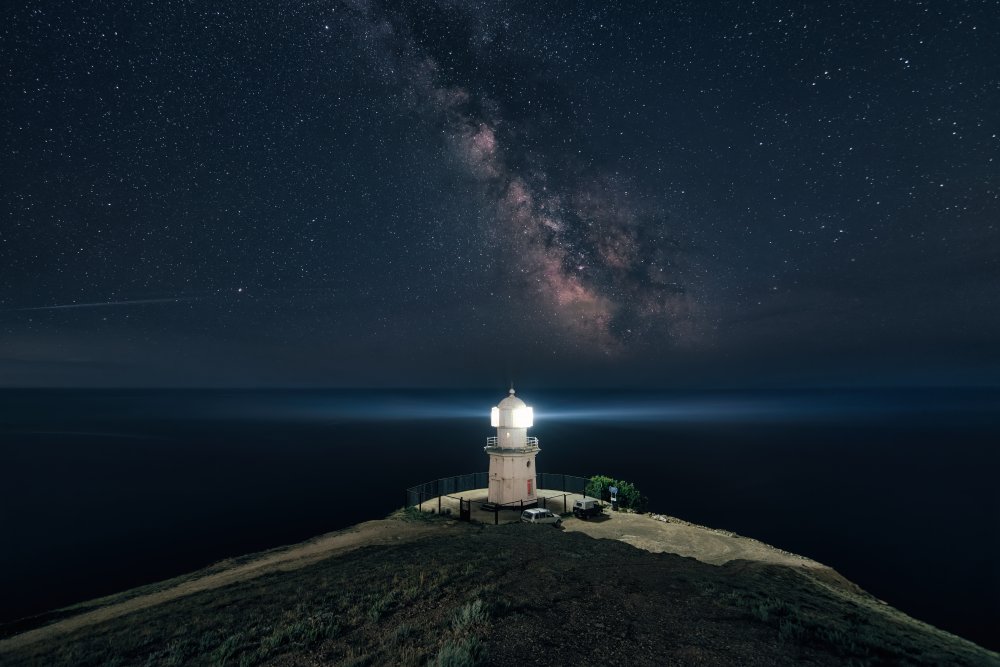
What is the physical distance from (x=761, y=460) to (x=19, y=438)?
482 ft

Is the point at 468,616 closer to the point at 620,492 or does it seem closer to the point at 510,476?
the point at 510,476

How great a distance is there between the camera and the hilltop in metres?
10.3

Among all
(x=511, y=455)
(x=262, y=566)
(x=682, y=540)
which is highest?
(x=511, y=455)

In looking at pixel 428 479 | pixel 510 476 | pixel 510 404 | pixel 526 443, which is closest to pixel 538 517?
pixel 510 476

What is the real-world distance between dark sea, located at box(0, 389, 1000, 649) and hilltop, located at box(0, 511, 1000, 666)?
19.0 metres

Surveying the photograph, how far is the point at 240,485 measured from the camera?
60625 mm

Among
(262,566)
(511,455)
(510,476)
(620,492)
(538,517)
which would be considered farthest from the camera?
(620,492)

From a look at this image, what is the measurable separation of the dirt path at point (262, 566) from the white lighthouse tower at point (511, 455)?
474 cm

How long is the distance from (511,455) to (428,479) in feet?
118

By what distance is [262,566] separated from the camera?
76.9 feet

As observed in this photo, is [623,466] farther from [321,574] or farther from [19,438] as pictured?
[19,438]

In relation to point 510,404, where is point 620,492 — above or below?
below

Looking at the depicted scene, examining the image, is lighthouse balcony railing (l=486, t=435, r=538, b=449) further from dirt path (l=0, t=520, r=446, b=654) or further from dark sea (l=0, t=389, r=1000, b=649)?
Result: dark sea (l=0, t=389, r=1000, b=649)

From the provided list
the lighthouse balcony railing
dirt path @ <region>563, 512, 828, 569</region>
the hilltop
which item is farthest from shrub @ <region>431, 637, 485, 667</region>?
the lighthouse balcony railing
